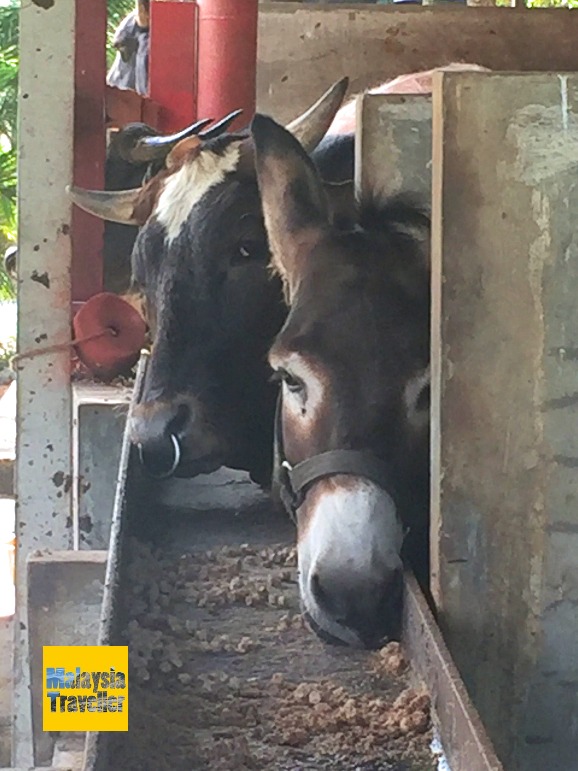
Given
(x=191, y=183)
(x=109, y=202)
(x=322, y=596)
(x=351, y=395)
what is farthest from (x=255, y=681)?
(x=109, y=202)

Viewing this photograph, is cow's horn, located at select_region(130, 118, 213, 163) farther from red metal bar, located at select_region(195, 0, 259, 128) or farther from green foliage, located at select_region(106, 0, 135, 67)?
green foliage, located at select_region(106, 0, 135, 67)

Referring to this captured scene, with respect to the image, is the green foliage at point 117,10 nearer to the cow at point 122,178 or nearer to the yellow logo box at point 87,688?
the cow at point 122,178

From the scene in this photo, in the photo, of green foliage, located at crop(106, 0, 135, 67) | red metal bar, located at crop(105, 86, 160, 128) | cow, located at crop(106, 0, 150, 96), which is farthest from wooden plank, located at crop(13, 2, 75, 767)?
green foliage, located at crop(106, 0, 135, 67)

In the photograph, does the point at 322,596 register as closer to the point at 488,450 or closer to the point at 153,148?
the point at 488,450

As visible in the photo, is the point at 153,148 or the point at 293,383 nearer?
the point at 293,383

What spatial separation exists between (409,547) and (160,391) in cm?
91

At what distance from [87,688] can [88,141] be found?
7.57ft

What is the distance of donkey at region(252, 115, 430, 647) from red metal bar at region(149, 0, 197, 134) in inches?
81.6

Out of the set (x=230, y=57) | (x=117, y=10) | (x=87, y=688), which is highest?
(x=117, y=10)

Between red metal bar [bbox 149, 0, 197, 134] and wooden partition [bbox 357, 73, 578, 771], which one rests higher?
red metal bar [bbox 149, 0, 197, 134]

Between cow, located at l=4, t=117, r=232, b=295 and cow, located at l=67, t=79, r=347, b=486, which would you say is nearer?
cow, located at l=67, t=79, r=347, b=486

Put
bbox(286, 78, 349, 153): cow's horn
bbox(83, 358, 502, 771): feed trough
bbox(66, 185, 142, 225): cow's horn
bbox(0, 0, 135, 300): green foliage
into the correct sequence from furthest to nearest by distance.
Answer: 1. bbox(0, 0, 135, 300): green foliage
2. bbox(66, 185, 142, 225): cow's horn
3. bbox(286, 78, 349, 153): cow's horn
4. bbox(83, 358, 502, 771): feed trough

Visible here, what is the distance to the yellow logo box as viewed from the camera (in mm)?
1667

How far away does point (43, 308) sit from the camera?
3.59 meters
